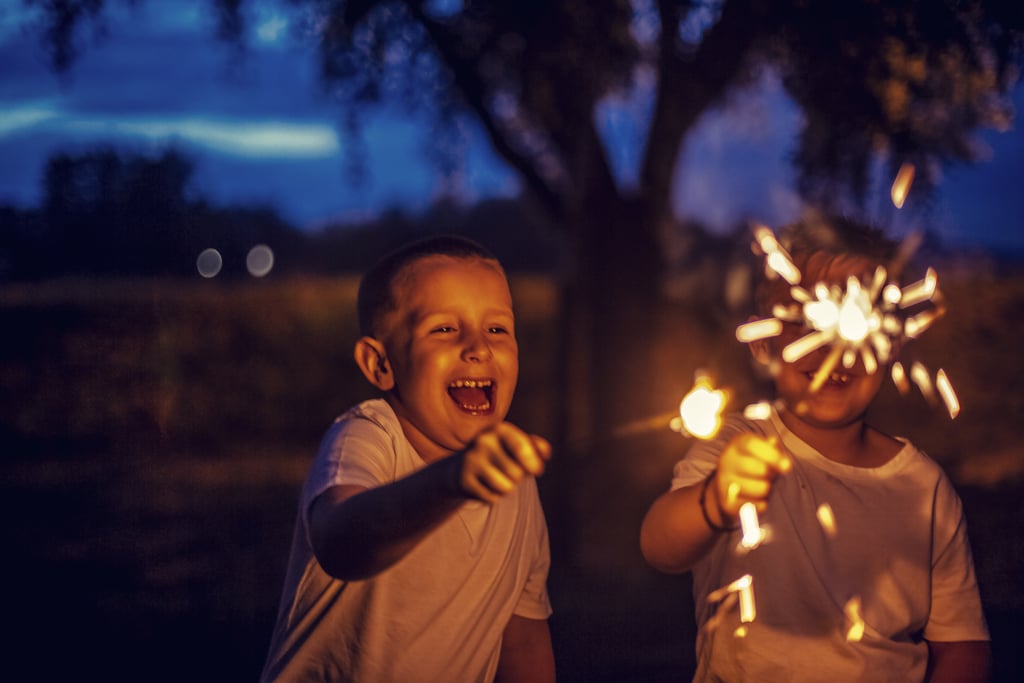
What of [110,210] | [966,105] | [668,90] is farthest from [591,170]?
[110,210]

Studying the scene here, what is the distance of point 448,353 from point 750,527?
3.35ft

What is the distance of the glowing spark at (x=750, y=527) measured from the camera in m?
2.75

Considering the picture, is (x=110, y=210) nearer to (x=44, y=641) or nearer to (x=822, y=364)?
(x=44, y=641)

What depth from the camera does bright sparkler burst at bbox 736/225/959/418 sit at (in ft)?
10.5

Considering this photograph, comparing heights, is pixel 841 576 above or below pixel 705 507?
below

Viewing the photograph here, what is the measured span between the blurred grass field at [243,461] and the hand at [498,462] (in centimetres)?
438

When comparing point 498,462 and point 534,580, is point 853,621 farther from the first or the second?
point 498,462

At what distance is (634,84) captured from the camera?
8914mm

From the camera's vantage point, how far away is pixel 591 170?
7.99 meters

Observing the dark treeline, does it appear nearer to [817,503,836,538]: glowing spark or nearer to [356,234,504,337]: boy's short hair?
[356,234,504,337]: boy's short hair

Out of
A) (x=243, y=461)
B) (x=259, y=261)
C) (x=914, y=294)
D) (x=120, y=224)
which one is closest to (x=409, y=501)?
(x=914, y=294)

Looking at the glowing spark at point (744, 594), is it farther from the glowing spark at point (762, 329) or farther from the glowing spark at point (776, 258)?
the glowing spark at point (776, 258)

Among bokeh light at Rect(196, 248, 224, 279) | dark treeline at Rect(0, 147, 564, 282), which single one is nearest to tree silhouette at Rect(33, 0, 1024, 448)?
dark treeline at Rect(0, 147, 564, 282)

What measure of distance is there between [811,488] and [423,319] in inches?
53.0
